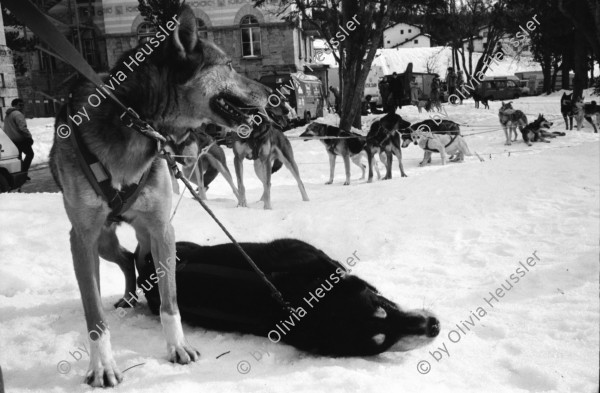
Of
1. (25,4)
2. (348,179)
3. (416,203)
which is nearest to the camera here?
(25,4)

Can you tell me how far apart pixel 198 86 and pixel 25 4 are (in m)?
0.85

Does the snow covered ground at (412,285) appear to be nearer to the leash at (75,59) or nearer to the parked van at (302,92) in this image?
the leash at (75,59)

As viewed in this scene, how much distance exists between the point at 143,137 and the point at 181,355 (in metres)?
1.07

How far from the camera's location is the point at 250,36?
3017cm

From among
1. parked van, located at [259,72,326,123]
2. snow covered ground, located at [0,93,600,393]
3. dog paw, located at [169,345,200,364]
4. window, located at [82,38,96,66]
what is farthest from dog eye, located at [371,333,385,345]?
window, located at [82,38,96,66]

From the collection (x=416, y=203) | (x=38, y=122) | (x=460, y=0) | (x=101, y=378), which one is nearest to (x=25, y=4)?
(x=101, y=378)

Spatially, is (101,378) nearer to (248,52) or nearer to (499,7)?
(248,52)

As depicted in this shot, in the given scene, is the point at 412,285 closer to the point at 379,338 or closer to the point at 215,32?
the point at 379,338

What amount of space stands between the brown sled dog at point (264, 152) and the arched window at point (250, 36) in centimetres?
2341

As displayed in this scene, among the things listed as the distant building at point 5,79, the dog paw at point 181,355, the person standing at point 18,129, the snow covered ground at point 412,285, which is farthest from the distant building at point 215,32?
the dog paw at point 181,355

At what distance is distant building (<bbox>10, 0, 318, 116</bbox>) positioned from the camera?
97.5ft

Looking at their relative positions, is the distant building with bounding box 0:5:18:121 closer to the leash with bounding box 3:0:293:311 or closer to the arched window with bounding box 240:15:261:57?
the arched window with bounding box 240:15:261:57

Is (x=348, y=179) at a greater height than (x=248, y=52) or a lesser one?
lesser

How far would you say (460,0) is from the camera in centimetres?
3069
